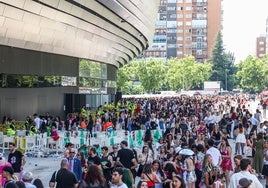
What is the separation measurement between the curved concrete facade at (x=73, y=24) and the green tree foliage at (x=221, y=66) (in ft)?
284

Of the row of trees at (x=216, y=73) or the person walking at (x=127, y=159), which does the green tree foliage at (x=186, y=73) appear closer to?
the row of trees at (x=216, y=73)

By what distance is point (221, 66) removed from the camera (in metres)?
134

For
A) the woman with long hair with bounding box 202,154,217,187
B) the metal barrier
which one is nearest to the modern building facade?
the metal barrier

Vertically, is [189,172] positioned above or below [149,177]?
below

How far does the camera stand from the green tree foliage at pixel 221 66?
440 ft

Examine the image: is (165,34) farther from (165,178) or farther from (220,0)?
(165,178)

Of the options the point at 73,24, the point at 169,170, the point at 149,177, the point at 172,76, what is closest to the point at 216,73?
the point at 172,76

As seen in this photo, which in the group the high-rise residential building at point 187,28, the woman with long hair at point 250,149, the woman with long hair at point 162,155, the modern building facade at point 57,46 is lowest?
the woman with long hair at point 250,149

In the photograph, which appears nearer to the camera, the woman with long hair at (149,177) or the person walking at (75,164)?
the woman with long hair at (149,177)

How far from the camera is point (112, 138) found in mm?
22594

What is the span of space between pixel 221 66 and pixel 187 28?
133ft

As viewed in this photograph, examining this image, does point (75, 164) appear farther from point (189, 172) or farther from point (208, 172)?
point (208, 172)

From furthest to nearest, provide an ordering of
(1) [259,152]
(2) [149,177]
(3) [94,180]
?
(1) [259,152] → (2) [149,177] → (3) [94,180]

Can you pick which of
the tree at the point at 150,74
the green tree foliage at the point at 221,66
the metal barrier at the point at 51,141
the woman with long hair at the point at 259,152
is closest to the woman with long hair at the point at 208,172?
the woman with long hair at the point at 259,152
